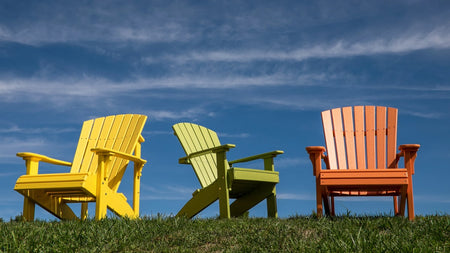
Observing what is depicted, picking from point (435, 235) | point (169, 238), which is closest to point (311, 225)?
point (435, 235)

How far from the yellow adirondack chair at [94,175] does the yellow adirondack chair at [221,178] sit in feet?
2.17

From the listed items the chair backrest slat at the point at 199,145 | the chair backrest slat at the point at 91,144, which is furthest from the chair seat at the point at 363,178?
the chair backrest slat at the point at 91,144

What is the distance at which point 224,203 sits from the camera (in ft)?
17.4

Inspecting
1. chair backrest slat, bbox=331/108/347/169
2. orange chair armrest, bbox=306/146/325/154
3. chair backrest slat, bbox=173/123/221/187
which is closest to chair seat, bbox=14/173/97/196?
chair backrest slat, bbox=173/123/221/187

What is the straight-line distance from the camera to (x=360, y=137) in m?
6.21

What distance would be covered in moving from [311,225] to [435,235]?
107 centimetres

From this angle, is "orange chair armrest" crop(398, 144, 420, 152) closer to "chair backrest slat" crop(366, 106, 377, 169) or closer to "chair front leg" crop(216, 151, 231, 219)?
"chair backrest slat" crop(366, 106, 377, 169)

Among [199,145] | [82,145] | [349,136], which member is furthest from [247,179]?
[82,145]

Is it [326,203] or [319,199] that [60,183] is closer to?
[319,199]

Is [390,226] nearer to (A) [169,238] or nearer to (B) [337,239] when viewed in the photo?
(B) [337,239]

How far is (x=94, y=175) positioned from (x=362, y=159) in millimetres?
3266

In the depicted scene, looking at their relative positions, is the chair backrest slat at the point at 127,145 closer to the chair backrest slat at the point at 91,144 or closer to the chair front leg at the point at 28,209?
the chair backrest slat at the point at 91,144

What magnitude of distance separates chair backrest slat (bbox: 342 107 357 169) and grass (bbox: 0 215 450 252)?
4.59 ft

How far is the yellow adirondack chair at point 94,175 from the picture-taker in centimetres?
541
